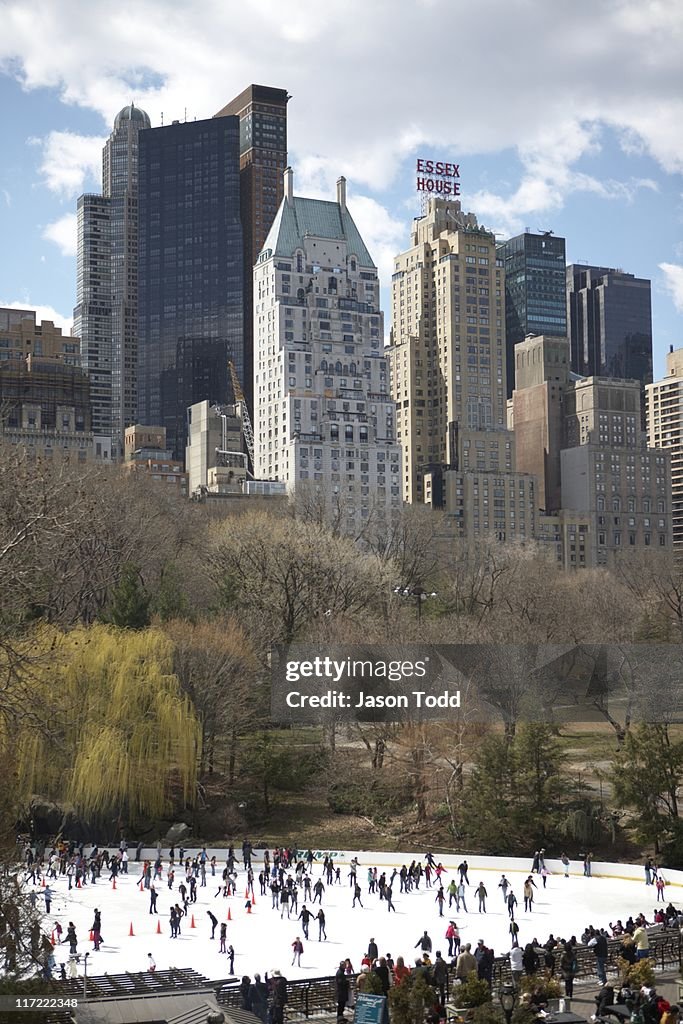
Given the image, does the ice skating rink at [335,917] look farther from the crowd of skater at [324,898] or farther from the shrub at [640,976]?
the shrub at [640,976]

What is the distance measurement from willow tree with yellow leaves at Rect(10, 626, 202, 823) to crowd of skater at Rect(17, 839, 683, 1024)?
7.37 ft

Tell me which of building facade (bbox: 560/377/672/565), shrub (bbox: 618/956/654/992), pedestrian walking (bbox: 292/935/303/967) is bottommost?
pedestrian walking (bbox: 292/935/303/967)

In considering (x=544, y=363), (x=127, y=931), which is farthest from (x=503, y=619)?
(x=544, y=363)

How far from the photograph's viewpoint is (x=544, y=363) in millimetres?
198250

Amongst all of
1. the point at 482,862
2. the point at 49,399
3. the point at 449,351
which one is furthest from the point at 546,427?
the point at 482,862

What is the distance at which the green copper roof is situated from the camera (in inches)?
6698

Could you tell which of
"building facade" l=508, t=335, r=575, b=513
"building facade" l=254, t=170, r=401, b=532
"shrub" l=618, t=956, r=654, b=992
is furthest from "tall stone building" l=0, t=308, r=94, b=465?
"shrub" l=618, t=956, r=654, b=992

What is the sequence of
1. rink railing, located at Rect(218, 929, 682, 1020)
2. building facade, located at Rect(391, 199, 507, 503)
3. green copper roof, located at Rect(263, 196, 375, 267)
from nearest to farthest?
rink railing, located at Rect(218, 929, 682, 1020), green copper roof, located at Rect(263, 196, 375, 267), building facade, located at Rect(391, 199, 507, 503)

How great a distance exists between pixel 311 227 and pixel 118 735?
423ft

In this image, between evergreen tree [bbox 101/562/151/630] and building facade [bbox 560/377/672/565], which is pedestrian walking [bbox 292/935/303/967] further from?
building facade [bbox 560/377/672/565]

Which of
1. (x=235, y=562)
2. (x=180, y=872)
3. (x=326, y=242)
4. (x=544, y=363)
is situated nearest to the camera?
(x=180, y=872)

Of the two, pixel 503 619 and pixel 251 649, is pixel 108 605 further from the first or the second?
pixel 503 619

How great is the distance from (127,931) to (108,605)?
31.3 m

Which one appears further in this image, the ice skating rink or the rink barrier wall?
the rink barrier wall
